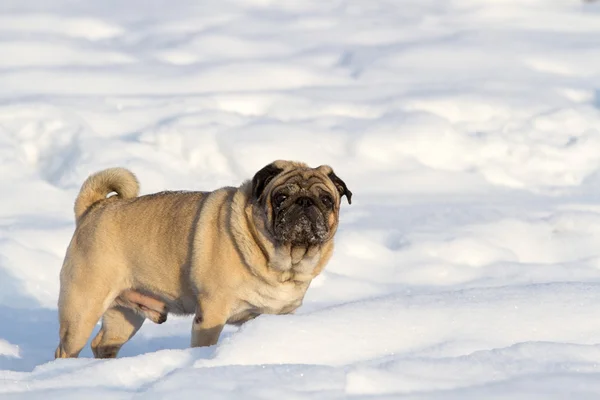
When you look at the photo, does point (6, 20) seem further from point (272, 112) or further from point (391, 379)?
point (391, 379)

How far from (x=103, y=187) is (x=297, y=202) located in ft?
4.35

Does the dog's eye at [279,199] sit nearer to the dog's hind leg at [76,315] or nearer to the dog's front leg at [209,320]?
the dog's front leg at [209,320]

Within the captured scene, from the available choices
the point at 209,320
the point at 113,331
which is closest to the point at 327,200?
the point at 209,320

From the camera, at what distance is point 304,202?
15.5 ft

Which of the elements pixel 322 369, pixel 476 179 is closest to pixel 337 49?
pixel 476 179

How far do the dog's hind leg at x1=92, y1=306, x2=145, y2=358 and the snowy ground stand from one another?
39 centimetres

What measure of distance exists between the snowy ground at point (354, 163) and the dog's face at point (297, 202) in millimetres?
587

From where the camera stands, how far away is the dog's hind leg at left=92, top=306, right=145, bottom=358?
570 centimetres

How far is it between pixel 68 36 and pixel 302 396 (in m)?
12.4

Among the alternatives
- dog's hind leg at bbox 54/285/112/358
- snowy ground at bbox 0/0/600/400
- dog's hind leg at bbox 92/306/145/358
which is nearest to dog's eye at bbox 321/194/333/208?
snowy ground at bbox 0/0/600/400

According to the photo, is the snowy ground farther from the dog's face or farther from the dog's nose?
the dog's nose

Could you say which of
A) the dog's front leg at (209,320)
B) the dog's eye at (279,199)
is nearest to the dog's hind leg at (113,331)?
the dog's front leg at (209,320)

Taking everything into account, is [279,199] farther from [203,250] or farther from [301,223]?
[203,250]

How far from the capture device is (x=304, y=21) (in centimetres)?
1571
